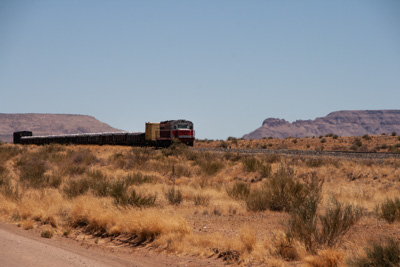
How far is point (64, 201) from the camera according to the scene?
14.8 metres

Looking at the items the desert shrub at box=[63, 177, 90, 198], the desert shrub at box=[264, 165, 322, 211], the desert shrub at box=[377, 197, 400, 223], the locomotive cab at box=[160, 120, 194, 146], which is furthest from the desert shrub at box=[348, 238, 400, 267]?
the locomotive cab at box=[160, 120, 194, 146]

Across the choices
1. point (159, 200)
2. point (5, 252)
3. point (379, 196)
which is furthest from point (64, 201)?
point (379, 196)

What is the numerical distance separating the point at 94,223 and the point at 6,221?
3406 millimetres

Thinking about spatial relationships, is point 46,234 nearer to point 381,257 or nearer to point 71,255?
point 71,255

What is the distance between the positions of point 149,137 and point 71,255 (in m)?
42.0

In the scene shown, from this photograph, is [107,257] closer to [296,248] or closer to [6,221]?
[296,248]

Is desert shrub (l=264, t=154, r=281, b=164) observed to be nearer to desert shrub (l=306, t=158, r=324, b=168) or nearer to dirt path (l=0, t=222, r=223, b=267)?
desert shrub (l=306, t=158, r=324, b=168)

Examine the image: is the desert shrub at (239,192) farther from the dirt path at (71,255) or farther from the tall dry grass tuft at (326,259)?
the tall dry grass tuft at (326,259)

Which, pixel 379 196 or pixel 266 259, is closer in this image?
pixel 266 259

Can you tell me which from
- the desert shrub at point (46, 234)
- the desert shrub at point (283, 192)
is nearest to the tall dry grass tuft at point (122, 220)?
the desert shrub at point (46, 234)

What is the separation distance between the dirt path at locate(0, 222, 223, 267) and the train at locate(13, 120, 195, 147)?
1239 inches

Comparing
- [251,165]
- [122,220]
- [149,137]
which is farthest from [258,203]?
[149,137]

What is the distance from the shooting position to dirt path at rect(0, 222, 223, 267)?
27.5 feet

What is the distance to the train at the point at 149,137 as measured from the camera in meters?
44.2
